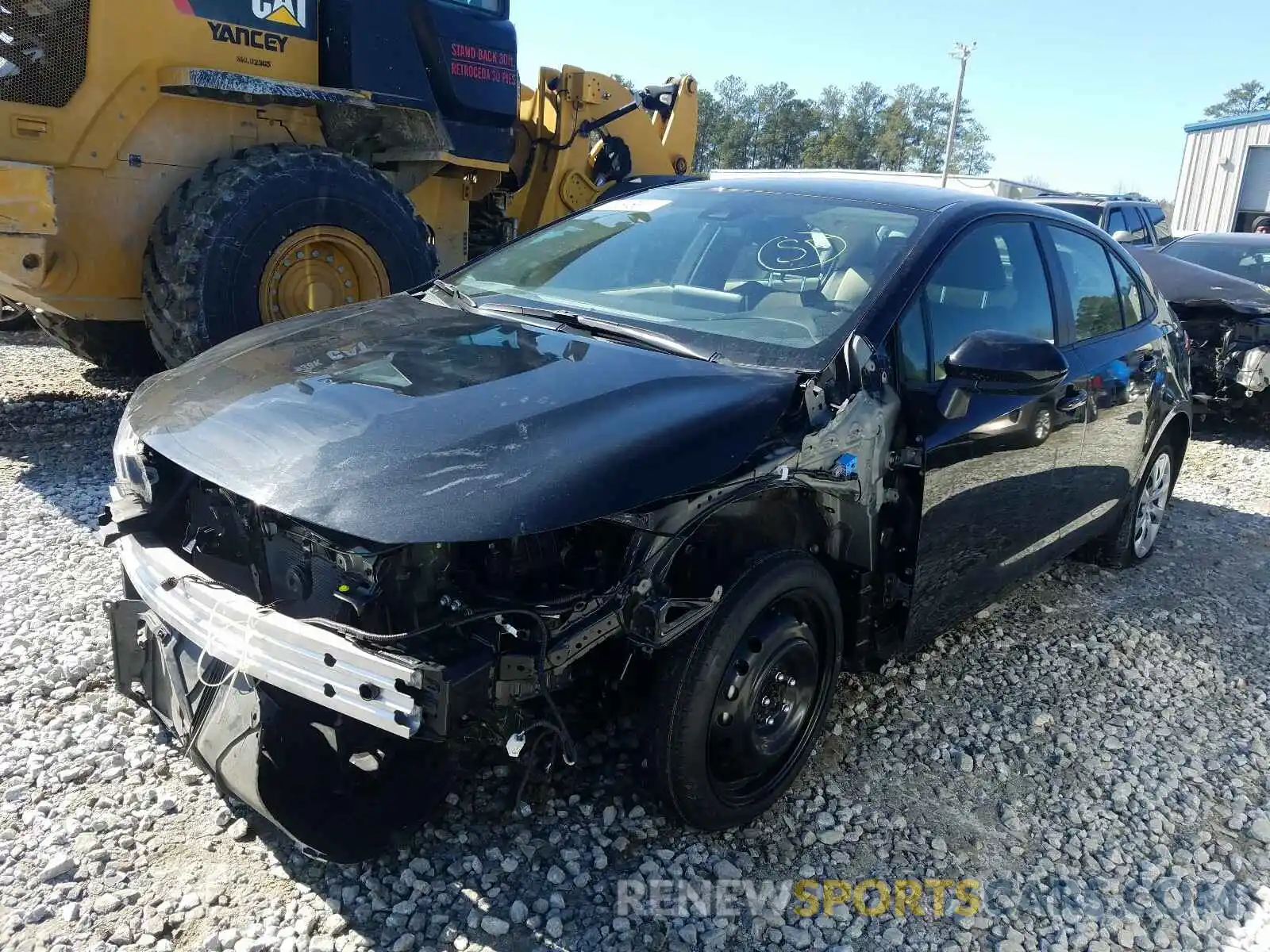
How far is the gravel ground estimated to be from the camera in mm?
2324

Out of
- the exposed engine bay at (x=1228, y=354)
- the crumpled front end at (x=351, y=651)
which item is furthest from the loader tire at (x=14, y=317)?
the exposed engine bay at (x=1228, y=354)

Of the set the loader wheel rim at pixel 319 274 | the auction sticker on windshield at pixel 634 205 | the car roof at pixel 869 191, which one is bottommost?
the loader wheel rim at pixel 319 274

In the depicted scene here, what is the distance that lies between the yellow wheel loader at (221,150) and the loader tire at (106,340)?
0.01m


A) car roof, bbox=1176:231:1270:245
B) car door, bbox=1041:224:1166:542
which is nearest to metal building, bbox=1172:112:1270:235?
car roof, bbox=1176:231:1270:245

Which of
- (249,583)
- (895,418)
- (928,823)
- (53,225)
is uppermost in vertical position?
(53,225)

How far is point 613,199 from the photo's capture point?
159 inches

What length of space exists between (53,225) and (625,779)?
12.4ft

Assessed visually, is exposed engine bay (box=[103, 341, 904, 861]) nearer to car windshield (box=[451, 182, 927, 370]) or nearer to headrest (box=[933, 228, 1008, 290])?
car windshield (box=[451, 182, 927, 370])

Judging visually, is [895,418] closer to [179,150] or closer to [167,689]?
[167,689]

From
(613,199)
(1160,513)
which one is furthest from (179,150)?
(1160,513)

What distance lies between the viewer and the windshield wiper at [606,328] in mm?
2816

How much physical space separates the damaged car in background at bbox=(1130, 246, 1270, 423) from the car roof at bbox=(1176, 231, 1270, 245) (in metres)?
1.64

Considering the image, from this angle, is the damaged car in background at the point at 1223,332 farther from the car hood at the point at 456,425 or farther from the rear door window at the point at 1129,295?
the car hood at the point at 456,425

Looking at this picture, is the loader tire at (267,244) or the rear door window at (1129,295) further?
the loader tire at (267,244)
